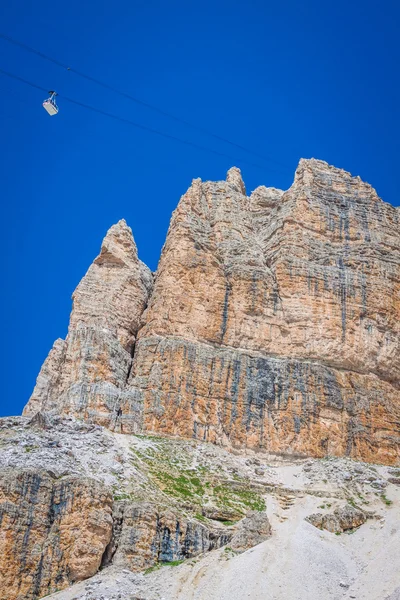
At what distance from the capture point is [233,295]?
287 feet

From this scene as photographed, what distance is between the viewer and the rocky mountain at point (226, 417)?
180 feet

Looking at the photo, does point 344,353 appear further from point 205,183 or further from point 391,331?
point 205,183

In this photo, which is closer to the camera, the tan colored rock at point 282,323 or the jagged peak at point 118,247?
the tan colored rock at point 282,323

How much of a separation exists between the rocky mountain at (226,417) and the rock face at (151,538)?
12cm

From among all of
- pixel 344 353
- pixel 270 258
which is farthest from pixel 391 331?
pixel 270 258

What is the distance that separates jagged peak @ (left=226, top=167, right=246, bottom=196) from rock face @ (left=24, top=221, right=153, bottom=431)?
1506 centimetres

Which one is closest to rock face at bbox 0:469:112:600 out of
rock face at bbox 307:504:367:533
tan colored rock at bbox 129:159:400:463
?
rock face at bbox 307:504:367:533

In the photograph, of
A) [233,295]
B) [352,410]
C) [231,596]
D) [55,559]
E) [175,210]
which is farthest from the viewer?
[175,210]

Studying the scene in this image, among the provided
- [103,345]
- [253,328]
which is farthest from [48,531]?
[253,328]

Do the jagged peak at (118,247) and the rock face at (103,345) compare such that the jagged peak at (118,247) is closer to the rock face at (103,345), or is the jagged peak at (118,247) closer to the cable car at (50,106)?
the rock face at (103,345)

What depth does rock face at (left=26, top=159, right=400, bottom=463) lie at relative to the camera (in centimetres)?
7894

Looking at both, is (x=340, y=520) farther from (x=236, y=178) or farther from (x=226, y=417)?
(x=236, y=178)

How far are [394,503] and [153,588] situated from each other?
73.3ft

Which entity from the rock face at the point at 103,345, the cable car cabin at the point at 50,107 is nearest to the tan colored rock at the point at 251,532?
the rock face at the point at 103,345
